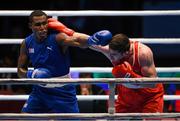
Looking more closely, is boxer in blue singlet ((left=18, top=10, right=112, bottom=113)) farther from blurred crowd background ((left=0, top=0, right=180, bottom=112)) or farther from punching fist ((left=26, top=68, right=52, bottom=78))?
blurred crowd background ((left=0, top=0, right=180, bottom=112))

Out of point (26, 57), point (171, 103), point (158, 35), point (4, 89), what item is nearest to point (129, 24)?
point (158, 35)

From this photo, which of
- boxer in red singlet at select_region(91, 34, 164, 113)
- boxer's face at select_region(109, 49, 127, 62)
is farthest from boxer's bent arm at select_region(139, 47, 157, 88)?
boxer's face at select_region(109, 49, 127, 62)

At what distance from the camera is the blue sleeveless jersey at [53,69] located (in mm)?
4832

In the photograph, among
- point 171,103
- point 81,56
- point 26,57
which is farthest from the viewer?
point 81,56

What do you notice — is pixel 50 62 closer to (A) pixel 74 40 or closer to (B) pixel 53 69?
(B) pixel 53 69

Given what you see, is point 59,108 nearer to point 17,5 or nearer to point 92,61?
point 92,61

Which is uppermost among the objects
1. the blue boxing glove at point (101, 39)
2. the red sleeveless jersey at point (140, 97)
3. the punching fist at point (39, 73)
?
the blue boxing glove at point (101, 39)

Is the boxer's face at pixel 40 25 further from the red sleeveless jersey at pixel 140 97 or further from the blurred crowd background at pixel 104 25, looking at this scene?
the blurred crowd background at pixel 104 25

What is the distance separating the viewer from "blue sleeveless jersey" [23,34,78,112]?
4.83 metres

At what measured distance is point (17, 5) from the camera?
7742mm

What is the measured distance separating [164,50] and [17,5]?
78.3 inches

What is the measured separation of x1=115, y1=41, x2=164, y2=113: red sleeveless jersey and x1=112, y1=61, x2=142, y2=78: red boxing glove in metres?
0.13

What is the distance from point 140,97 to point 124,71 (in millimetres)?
325

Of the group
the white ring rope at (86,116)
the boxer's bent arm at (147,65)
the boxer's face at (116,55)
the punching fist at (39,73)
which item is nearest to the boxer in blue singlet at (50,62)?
the punching fist at (39,73)
